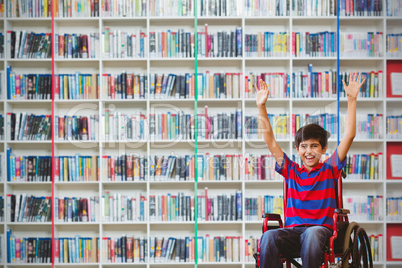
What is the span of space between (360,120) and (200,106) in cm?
135

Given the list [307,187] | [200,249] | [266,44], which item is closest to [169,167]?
[200,249]

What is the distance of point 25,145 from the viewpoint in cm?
425

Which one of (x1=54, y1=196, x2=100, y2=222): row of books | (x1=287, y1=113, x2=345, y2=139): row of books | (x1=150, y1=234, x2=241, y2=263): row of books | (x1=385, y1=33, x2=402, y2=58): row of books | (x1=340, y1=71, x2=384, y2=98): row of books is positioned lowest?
(x1=150, y1=234, x2=241, y2=263): row of books

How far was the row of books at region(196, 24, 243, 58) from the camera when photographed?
4.11m

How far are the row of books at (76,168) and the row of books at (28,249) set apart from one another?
0.53m

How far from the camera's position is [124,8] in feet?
13.6

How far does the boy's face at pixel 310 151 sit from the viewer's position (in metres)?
2.85

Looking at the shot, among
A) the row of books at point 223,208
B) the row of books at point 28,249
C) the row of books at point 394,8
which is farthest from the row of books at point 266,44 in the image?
the row of books at point 28,249

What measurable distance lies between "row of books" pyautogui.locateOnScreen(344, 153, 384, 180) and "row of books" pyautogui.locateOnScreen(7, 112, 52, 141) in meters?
2.52

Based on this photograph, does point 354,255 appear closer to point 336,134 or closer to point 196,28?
point 336,134

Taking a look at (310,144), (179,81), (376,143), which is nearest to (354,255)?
(310,144)

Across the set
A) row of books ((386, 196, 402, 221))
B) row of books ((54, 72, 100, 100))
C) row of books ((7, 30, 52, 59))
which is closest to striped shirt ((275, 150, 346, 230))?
row of books ((386, 196, 402, 221))

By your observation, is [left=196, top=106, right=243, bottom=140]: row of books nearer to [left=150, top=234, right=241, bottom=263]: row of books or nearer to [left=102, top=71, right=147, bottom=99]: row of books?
[left=102, top=71, right=147, bottom=99]: row of books

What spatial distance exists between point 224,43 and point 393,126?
1558 millimetres
